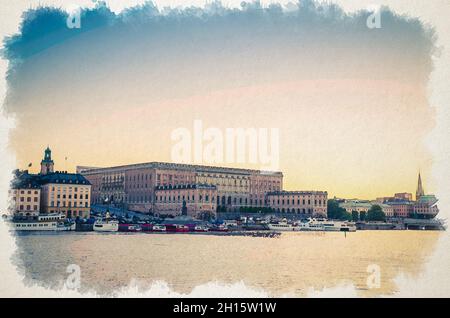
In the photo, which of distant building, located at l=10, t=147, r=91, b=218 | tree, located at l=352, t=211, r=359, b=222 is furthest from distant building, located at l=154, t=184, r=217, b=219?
distant building, located at l=10, t=147, r=91, b=218

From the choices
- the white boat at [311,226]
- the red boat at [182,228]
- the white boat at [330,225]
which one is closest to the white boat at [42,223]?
the red boat at [182,228]

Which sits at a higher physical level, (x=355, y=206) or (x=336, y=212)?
(x=355, y=206)

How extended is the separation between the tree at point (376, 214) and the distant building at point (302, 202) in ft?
21.1

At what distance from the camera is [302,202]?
54.0 meters

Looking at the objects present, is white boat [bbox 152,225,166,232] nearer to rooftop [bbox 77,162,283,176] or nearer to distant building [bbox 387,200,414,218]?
rooftop [bbox 77,162,283,176]

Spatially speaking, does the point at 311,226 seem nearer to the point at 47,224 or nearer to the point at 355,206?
the point at 355,206

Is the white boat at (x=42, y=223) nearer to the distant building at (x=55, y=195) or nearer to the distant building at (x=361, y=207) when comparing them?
the distant building at (x=55, y=195)

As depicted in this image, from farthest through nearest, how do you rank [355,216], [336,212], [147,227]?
[355,216] < [336,212] < [147,227]

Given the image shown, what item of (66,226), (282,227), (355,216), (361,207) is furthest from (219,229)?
(361,207)

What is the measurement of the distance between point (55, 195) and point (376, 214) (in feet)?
113

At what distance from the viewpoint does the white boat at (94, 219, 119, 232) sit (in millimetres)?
34172

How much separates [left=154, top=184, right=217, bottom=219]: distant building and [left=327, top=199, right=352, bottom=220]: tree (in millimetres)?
10863

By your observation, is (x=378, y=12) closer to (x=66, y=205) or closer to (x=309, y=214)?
(x=66, y=205)

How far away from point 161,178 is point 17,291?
132 ft
